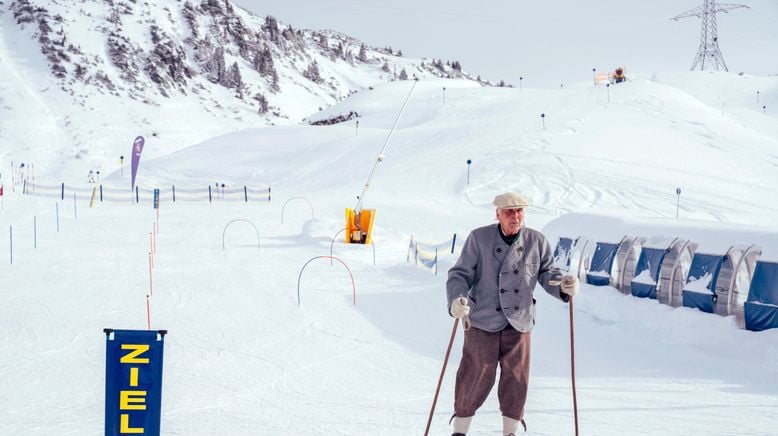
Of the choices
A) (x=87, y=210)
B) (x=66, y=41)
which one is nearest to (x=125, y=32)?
(x=66, y=41)

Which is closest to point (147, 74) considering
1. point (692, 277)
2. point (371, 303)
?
point (371, 303)

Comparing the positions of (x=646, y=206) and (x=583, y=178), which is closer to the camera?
(x=646, y=206)

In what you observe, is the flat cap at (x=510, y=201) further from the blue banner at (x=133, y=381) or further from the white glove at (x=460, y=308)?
the blue banner at (x=133, y=381)

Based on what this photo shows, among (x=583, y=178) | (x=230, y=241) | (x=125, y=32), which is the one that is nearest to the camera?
(x=230, y=241)

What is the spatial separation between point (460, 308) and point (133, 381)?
230cm

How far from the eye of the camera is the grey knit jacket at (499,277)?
532 centimetres

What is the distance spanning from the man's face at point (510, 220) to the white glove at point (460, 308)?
69 centimetres

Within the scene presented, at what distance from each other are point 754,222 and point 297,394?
86.2 ft

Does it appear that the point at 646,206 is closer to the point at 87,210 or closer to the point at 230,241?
the point at 230,241

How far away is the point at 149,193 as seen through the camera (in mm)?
41469

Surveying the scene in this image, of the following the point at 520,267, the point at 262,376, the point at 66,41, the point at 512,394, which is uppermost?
the point at 66,41

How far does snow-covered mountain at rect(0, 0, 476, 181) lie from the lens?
Result: 2911 inches

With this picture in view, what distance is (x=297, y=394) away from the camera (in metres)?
8.56

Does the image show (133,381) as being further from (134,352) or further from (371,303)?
(371,303)
